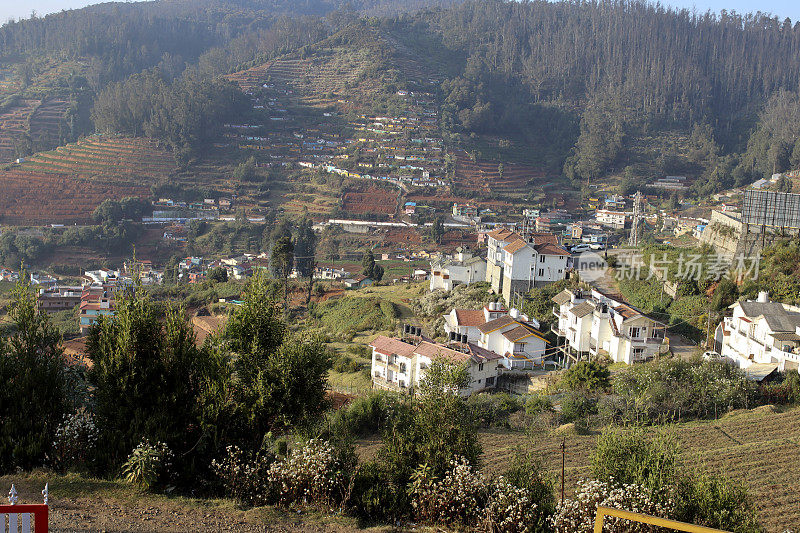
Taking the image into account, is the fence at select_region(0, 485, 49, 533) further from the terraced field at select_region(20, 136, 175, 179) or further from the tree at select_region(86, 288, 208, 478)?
the terraced field at select_region(20, 136, 175, 179)

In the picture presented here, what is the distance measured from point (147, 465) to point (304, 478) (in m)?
1.27

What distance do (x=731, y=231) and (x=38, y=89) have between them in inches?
2429

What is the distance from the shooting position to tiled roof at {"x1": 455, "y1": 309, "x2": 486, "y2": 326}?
55.5 feet

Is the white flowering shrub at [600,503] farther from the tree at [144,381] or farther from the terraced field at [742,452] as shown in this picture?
the tree at [144,381]

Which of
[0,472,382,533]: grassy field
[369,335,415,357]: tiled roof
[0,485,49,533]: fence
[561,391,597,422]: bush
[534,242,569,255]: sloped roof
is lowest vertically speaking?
[369,335,415,357]: tiled roof

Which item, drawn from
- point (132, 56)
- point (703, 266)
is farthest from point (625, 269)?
point (132, 56)

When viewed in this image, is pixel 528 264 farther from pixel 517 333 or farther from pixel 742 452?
pixel 742 452

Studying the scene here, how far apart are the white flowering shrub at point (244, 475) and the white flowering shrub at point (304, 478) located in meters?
0.08

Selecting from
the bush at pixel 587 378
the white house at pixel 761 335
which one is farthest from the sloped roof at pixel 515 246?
the bush at pixel 587 378

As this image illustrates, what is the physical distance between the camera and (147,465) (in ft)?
19.2

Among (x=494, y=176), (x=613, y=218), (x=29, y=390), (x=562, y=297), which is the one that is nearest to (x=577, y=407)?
(x=562, y=297)

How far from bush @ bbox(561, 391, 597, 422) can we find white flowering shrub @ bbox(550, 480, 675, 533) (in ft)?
19.8

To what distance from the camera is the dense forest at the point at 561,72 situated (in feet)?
184

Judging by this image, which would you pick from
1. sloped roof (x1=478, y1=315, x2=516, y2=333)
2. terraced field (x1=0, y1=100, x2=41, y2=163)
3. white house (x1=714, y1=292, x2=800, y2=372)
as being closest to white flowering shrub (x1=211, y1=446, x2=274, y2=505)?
sloped roof (x1=478, y1=315, x2=516, y2=333)
